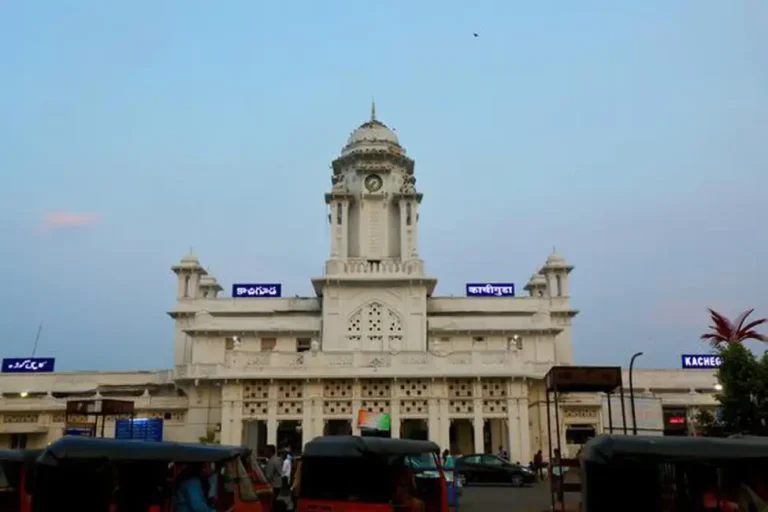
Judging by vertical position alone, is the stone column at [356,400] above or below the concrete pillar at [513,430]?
above

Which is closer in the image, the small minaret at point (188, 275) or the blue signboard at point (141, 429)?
the blue signboard at point (141, 429)

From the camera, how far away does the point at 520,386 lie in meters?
40.2

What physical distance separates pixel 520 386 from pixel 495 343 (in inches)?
317

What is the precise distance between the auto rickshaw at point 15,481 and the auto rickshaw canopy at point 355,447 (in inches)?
190

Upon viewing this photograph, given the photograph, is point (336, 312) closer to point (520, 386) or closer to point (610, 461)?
point (520, 386)

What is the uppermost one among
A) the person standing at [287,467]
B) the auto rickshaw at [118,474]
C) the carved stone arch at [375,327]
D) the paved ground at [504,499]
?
the carved stone arch at [375,327]

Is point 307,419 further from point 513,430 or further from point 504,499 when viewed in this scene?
point 504,499

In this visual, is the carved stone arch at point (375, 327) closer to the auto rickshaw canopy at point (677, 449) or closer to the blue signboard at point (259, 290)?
the blue signboard at point (259, 290)

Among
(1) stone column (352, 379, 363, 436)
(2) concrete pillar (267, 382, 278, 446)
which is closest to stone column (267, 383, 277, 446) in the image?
(2) concrete pillar (267, 382, 278, 446)

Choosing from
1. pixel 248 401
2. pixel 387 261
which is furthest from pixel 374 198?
pixel 248 401

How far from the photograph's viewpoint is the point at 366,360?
1603 inches

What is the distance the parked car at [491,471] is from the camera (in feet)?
107

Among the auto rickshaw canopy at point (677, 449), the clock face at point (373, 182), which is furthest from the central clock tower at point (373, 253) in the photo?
the auto rickshaw canopy at point (677, 449)

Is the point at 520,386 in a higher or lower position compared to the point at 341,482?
higher
